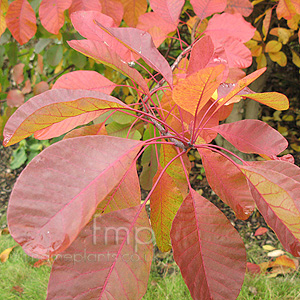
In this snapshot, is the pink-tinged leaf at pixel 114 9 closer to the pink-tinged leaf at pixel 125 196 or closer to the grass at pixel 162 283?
the pink-tinged leaf at pixel 125 196

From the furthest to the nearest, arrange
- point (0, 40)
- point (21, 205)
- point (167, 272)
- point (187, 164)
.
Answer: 1. point (167, 272)
2. point (0, 40)
3. point (187, 164)
4. point (21, 205)

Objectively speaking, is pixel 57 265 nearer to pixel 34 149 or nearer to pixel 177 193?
pixel 177 193

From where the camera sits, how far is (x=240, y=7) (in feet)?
2.88

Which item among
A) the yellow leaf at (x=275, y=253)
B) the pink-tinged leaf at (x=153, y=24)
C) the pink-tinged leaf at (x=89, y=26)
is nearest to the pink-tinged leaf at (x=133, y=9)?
the pink-tinged leaf at (x=153, y=24)

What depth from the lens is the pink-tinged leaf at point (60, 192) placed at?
0.83 feet

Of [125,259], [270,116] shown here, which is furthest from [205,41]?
[270,116]

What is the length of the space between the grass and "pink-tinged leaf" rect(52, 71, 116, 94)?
3.63 feet

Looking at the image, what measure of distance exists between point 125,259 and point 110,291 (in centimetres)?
4

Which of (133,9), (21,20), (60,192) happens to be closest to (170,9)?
(133,9)

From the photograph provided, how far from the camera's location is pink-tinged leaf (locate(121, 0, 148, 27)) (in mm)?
812

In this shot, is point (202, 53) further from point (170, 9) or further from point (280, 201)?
point (170, 9)

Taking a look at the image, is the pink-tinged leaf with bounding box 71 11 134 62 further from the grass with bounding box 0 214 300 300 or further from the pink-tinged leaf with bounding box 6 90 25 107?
the grass with bounding box 0 214 300 300

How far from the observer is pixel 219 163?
472 millimetres

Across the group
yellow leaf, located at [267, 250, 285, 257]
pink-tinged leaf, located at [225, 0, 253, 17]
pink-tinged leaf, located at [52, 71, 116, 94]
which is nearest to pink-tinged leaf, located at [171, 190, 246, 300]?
pink-tinged leaf, located at [52, 71, 116, 94]
